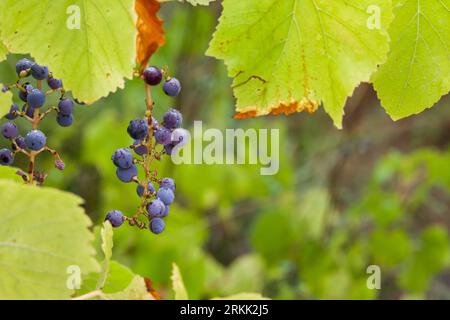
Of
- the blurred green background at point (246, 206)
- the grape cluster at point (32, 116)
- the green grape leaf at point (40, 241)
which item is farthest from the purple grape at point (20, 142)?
the blurred green background at point (246, 206)

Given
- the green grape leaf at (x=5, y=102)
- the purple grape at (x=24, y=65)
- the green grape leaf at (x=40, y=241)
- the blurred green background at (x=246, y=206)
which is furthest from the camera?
the blurred green background at (x=246, y=206)

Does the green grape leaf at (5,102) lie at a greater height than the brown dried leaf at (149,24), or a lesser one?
lesser

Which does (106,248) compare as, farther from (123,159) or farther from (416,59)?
(416,59)

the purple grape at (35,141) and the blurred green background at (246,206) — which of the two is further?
the blurred green background at (246,206)

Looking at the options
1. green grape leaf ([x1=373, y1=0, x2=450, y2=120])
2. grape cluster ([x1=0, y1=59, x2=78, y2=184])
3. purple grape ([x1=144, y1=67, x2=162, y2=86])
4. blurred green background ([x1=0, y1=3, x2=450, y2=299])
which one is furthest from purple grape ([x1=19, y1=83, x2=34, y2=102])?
blurred green background ([x1=0, y1=3, x2=450, y2=299])

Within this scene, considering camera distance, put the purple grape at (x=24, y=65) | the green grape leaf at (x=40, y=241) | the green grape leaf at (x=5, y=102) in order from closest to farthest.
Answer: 1. the green grape leaf at (x=40, y=241)
2. the green grape leaf at (x=5, y=102)
3. the purple grape at (x=24, y=65)

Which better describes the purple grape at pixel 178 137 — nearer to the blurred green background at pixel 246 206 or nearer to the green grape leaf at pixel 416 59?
the green grape leaf at pixel 416 59

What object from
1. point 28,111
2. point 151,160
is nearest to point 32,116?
point 28,111
